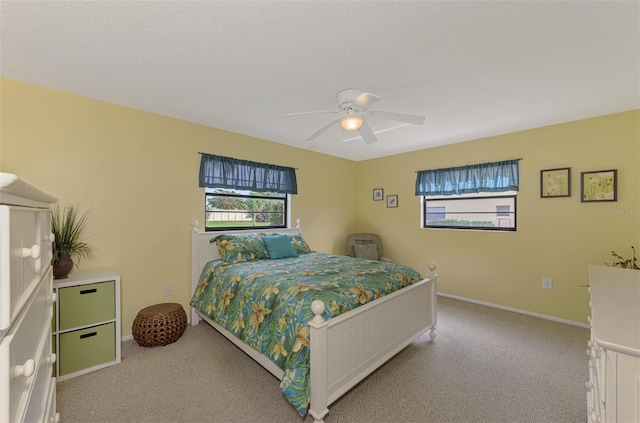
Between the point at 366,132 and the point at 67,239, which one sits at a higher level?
the point at 366,132

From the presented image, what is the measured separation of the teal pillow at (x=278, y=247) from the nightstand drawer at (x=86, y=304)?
1540 mm

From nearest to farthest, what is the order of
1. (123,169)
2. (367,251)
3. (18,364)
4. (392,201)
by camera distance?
(18,364) < (123,169) < (367,251) < (392,201)

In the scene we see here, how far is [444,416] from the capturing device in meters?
1.76

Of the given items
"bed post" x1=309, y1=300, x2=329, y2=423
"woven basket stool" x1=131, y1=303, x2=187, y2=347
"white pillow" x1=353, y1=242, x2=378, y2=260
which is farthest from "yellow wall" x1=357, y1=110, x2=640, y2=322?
"woven basket stool" x1=131, y1=303, x2=187, y2=347

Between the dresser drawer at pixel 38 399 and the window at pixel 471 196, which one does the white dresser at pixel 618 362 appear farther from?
the window at pixel 471 196

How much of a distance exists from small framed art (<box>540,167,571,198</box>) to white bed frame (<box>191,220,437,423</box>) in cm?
190

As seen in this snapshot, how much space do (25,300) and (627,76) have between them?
150 inches

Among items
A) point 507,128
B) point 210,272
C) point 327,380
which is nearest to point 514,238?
point 507,128

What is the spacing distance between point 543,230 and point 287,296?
3354 millimetres

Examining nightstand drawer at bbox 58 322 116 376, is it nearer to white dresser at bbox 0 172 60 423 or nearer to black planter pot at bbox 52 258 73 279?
black planter pot at bbox 52 258 73 279

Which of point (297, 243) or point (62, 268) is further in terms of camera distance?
A: point (297, 243)

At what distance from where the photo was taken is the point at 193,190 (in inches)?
127

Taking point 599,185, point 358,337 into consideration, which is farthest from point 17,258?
point 599,185

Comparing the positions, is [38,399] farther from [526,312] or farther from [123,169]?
[526,312]
